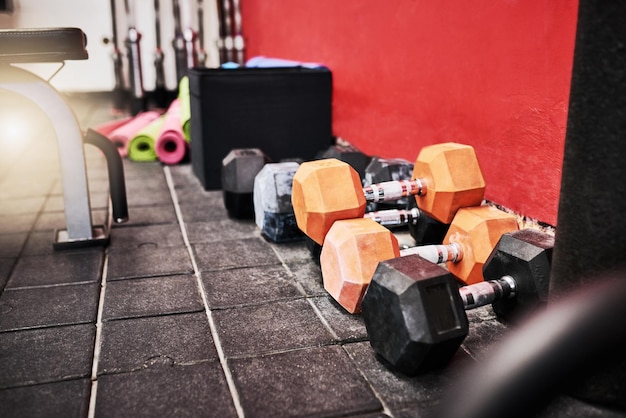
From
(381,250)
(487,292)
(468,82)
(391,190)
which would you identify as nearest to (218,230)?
(391,190)

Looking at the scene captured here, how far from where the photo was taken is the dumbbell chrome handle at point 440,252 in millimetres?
1345

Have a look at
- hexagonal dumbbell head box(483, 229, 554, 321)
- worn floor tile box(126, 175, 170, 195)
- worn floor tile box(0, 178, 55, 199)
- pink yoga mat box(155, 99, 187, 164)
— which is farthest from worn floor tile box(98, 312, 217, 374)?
pink yoga mat box(155, 99, 187, 164)

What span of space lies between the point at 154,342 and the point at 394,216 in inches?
28.1

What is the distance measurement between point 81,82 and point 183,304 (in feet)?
14.0

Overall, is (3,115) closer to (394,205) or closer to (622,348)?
(394,205)

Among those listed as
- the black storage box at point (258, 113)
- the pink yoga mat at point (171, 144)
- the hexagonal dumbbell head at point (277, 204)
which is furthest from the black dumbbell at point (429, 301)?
the pink yoga mat at point (171, 144)

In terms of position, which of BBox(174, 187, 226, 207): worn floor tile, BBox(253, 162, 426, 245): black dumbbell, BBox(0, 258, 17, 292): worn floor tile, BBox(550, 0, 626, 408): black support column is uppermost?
BBox(550, 0, 626, 408): black support column

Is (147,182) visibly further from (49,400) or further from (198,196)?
(49,400)

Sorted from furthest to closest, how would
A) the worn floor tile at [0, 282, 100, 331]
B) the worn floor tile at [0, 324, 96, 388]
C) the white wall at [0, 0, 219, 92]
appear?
1. the white wall at [0, 0, 219, 92]
2. the worn floor tile at [0, 282, 100, 331]
3. the worn floor tile at [0, 324, 96, 388]

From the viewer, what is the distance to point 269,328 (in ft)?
4.02

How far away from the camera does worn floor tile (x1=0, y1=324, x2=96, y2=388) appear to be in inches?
41.3

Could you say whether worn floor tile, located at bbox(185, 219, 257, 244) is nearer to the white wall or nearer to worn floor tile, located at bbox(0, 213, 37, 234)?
worn floor tile, located at bbox(0, 213, 37, 234)

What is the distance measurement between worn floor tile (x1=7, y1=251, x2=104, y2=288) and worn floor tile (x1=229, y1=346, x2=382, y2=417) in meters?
0.64

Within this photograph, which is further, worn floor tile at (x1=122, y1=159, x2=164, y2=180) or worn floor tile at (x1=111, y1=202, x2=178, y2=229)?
worn floor tile at (x1=122, y1=159, x2=164, y2=180)
